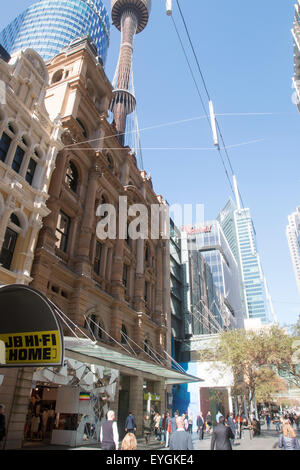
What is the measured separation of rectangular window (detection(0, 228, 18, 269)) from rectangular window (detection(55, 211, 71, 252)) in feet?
14.9

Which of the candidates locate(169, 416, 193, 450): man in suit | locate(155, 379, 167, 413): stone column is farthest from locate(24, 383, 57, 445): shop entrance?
locate(169, 416, 193, 450): man in suit

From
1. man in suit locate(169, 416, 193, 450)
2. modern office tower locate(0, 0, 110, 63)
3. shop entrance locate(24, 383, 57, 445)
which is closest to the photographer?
man in suit locate(169, 416, 193, 450)

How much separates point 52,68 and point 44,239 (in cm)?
2021

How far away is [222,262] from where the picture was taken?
89.3 metres

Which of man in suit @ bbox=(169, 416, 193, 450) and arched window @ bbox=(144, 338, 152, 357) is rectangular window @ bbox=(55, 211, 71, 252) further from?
man in suit @ bbox=(169, 416, 193, 450)

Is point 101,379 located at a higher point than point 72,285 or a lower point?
lower

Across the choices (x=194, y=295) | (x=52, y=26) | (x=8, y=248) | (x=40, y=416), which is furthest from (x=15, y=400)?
(x=52, y=26)

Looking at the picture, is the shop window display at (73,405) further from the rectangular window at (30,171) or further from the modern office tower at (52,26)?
the modern office tower at (52,26)

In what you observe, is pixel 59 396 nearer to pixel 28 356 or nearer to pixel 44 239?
pixel 28 356

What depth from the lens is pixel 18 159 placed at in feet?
58.2

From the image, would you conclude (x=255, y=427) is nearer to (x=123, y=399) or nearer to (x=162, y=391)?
(x=162, y=391)

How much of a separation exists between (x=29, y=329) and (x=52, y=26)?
125998 mm

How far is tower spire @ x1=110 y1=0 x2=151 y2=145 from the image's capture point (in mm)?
57956

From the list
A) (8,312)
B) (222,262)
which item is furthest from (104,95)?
(222,262)
